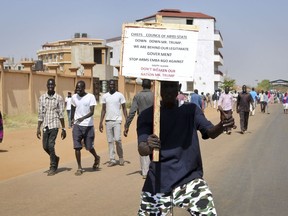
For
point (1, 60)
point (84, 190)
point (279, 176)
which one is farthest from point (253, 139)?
point (1, 60)

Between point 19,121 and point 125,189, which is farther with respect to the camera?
point 19,121

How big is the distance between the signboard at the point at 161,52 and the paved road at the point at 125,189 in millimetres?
2569

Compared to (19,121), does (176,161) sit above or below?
above

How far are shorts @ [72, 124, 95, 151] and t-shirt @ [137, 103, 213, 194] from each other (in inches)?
204

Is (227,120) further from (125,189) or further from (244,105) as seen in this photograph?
(244,105)

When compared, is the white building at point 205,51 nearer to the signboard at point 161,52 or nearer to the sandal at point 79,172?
the sandal at point 79,172

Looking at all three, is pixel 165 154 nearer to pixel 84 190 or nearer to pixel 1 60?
pixel 84 190

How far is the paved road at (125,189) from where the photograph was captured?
20.2 ft

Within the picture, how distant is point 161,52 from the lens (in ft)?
12.9

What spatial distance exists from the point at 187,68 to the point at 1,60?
17875 millimetres

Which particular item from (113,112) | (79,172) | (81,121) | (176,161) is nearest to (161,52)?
(176,161)

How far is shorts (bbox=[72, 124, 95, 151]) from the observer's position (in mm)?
8898

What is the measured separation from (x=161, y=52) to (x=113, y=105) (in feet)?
19.1

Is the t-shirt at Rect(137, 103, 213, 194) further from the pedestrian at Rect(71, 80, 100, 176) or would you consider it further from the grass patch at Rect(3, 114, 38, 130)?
the grass patch at Rect(3, 114, 38, 130)
